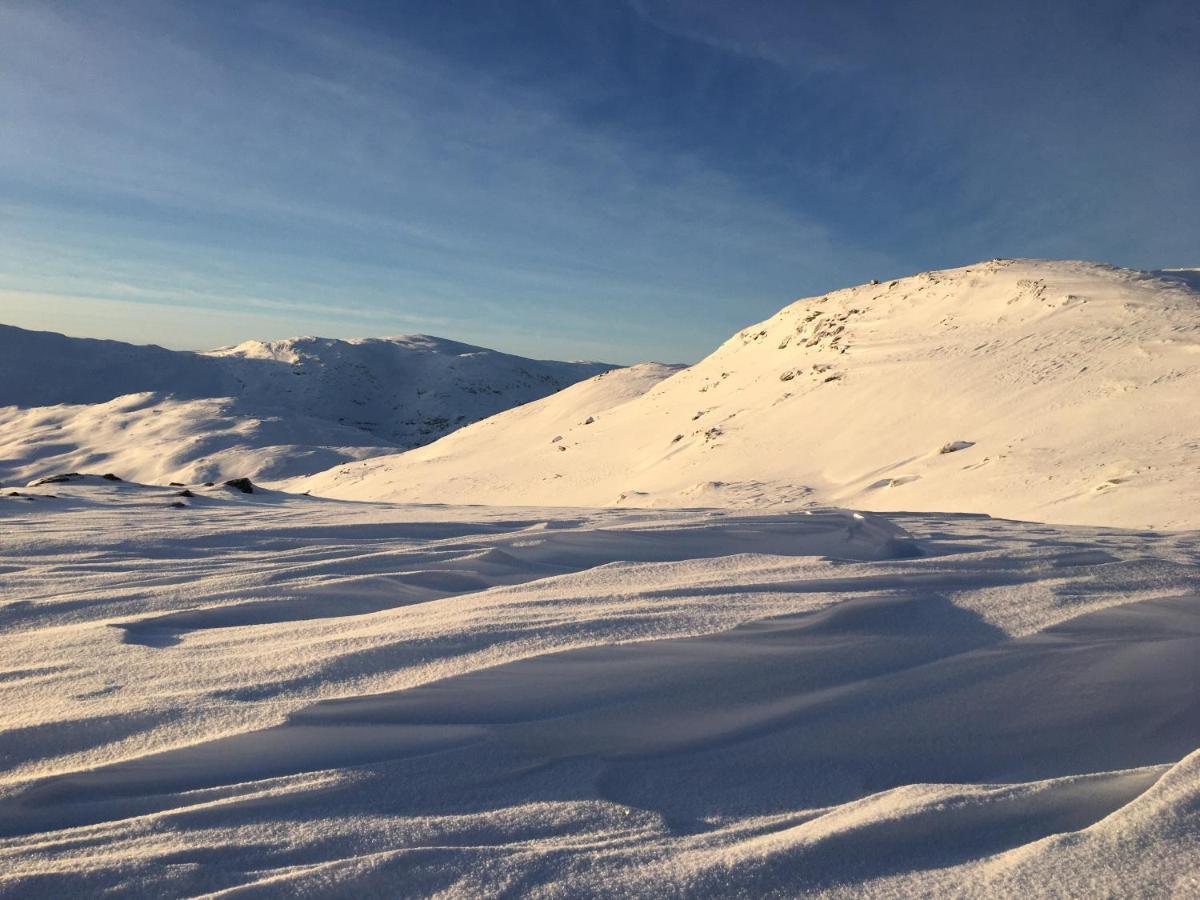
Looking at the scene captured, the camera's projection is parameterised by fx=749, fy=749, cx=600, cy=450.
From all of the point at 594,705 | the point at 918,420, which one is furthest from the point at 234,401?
the point at 594,705

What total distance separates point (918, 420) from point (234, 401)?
3275 centimetres

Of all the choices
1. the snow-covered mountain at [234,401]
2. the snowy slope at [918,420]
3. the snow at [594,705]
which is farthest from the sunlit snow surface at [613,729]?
the snow-covered mountain at [234,401]

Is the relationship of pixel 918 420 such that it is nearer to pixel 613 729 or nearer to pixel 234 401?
pixel 613 729

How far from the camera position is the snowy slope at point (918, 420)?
8.64 metres

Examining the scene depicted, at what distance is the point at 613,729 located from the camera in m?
1.78

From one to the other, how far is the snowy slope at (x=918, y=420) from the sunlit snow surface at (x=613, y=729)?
5247mm

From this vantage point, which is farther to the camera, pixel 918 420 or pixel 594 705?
pixel 918 420

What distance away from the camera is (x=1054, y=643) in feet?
7.09

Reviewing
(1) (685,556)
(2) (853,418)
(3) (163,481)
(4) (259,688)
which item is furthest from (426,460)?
(4) (259,688)

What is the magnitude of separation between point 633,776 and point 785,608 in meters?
0.95

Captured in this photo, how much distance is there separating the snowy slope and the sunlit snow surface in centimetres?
525

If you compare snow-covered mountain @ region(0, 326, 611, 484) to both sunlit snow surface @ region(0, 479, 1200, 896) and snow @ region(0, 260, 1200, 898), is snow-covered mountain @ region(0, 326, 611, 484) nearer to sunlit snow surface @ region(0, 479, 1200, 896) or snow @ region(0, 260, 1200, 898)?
snow @ region(0, 260, 1200, 898)

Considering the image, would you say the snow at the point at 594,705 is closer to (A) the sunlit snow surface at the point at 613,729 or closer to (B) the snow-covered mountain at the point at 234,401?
(A) the sunlit snow surface at the point at 613,729

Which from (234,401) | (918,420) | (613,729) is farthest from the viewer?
(234,401)
